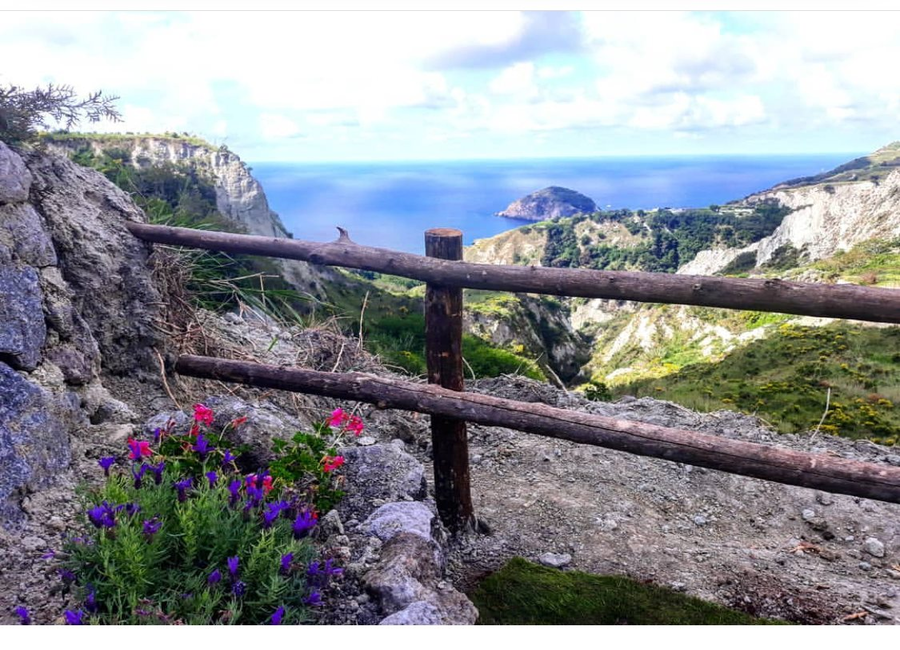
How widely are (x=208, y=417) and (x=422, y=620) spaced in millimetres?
1523

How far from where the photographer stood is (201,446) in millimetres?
2867

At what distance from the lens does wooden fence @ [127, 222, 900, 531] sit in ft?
8.82

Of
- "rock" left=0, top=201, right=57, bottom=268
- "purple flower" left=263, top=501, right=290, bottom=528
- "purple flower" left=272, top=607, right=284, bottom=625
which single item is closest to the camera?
"purple flower" left=272, top=607, right=284, bottom=625

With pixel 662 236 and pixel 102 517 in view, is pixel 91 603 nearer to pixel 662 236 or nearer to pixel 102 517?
pixel 102 517

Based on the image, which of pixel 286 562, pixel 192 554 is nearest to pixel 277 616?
pixel 286 562

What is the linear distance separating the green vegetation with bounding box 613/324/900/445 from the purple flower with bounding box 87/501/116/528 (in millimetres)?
6586

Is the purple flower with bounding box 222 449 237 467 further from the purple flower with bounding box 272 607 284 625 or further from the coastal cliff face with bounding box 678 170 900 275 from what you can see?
the coastal cliff face with bounding box 678 170 900 275

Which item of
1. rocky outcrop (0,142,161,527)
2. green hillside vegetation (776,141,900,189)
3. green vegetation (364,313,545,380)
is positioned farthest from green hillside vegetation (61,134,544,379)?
green hillside vegetation (776,141,900,189)

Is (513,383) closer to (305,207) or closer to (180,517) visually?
(180,517)

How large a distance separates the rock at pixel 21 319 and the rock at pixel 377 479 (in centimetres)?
163

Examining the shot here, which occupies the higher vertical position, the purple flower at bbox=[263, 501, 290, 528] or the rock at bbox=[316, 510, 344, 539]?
the purple flower at bbox=[263, 501, 290, 528]

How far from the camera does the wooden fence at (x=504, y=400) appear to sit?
2.69 m

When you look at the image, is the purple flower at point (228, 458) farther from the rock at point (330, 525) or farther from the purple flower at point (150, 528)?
the purple flower at point (150, 528)

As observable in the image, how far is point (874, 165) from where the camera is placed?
81.7 metres
